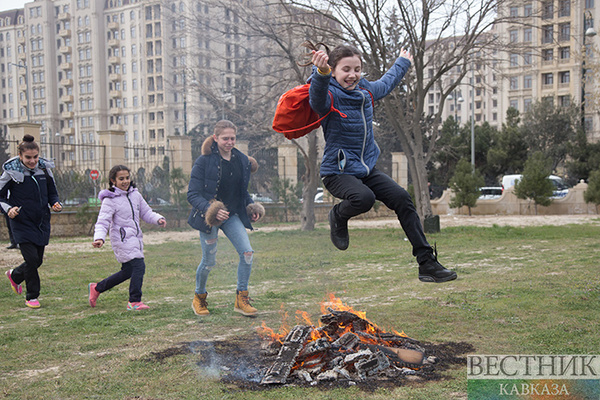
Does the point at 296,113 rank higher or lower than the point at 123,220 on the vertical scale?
higher

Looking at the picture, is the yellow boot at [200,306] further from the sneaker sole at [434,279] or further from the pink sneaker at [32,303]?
the sneaker sole at [434,279]

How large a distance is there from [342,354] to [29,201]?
4.86 m

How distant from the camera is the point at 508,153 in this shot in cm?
4353

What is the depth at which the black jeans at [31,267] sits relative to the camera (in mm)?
7492

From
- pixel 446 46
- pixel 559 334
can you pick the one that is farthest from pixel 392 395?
pixel 446 46

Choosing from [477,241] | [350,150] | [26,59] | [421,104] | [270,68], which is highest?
[26,59]

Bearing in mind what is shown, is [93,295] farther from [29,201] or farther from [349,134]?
[349,134]

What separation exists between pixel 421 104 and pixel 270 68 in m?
5.54

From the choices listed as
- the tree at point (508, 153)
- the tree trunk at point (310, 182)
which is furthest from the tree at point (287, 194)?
the tree at point (508, 153)

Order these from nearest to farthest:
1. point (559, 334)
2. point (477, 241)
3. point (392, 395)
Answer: point (392, 395) < point (559, 334) < point (477, 241)

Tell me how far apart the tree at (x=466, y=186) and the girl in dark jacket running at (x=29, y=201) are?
24.1 m

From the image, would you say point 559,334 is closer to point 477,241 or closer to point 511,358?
point 511,358

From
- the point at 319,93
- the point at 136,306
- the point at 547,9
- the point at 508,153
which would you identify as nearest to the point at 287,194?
the point at 547,9

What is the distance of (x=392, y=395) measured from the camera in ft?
13.1
